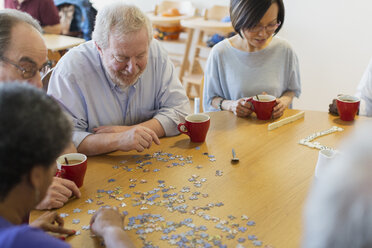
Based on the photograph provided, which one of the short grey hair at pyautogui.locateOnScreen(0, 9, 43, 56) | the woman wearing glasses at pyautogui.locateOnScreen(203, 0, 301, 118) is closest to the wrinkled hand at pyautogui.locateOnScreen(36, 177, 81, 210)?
the short grey hair at pyautogui.locateOnScreen(0, 9, 43, 56)

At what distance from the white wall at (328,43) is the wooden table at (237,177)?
2.94m

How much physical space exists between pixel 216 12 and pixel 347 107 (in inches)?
154

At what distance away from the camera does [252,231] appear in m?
1.36

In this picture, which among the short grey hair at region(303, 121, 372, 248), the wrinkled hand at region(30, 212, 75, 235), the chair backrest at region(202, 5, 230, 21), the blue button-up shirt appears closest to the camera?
the short grey hair at region(303, 121, 372, 248)

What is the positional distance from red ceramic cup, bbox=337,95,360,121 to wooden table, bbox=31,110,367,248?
0.14 ft

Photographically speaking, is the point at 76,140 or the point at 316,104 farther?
the point at 316,104

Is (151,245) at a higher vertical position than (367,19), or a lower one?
lower

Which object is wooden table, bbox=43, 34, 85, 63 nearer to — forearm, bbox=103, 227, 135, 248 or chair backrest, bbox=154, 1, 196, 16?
chair backrest, bbox=154, 1, 196, 16

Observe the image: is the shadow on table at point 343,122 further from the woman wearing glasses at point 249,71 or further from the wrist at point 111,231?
the wrist at point 111,231

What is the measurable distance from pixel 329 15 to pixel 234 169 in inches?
150

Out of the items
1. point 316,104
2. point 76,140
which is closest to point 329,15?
point 316,104

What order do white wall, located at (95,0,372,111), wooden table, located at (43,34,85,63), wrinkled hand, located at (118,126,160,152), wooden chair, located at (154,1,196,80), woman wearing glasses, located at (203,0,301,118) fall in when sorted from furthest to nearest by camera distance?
wooden chair, located at (154,1,196,80) → white wall, located at (95,0,372,111) → wooden table, located at (43,34,85,63) → woman wearing glasses, located at (203,0,301,118) → wrinkled hand, located at (118,126,160,152)

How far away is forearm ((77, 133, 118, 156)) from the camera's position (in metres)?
1.90

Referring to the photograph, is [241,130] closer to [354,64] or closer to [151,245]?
[151,245]
